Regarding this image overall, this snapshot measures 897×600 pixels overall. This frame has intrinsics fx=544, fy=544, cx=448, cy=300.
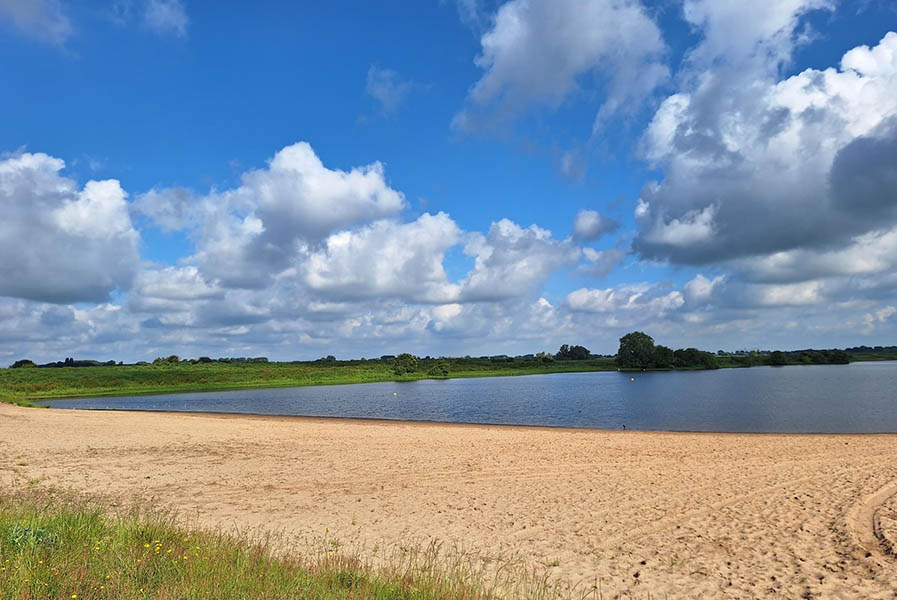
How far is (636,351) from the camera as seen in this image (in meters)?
179

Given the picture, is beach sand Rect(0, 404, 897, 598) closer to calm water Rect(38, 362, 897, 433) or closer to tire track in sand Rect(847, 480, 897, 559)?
tire track in sand Rect(847, 480, 897, 559)

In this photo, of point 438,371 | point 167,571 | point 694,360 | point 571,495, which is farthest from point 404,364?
point 167,571

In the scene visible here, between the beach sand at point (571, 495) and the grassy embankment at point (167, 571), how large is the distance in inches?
114

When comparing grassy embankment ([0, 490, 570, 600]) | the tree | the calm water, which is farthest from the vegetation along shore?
grassy embankment ([0, 490, 570, 600])

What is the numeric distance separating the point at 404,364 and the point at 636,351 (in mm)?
79808

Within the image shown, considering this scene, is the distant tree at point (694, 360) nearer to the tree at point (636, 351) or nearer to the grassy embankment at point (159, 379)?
the tree at point (636, 351)

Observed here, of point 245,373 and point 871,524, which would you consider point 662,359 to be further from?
point 871,524

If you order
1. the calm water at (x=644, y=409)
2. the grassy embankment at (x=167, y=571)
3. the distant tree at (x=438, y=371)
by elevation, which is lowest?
the calm water at (x=644, y=409)

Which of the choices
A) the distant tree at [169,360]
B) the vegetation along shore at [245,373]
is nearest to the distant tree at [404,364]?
the vegetation along shore at [245,373]

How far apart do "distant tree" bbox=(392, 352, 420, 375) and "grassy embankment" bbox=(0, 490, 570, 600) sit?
138 meters

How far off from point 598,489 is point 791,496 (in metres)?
5.36

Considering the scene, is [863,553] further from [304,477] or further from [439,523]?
[304,477]

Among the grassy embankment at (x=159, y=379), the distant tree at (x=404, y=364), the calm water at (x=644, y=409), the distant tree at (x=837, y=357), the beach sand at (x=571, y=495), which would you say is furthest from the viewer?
the distant tree at (x=837, y=357)

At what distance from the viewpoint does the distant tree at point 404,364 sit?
147175 millimetres
